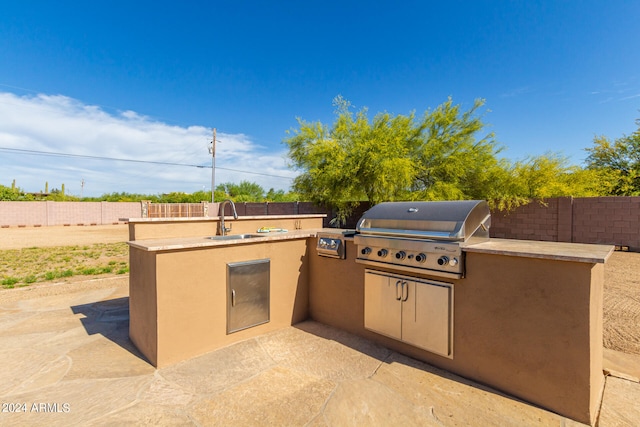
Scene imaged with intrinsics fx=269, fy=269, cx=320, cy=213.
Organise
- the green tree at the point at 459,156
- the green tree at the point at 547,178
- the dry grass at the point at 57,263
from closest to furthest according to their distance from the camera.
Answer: the dry grass at the point at 57,263, the green tree at the point at 547,178, the green tree at the point at 459,156

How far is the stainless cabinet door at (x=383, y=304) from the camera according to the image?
258 cm

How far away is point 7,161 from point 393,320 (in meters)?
33.4

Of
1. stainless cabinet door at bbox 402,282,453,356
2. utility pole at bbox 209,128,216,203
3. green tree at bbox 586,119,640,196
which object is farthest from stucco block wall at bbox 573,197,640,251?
utility pole at bbox 209,128,216,203

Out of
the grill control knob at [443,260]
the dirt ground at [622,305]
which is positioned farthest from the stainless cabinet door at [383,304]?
the dirt ground at [622,305]

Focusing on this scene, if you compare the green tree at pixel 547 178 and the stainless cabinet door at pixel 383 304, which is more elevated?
the green tree at pixel 547 178

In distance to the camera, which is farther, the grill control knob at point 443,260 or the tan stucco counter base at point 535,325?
the grill control knob at point 443,260

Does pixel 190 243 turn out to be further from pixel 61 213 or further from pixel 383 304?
pixel 61 213

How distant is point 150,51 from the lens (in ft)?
37.8

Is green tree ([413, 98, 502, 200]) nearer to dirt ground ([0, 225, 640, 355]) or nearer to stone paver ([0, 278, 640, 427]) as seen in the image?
dirt ground ([0, 225, 640, 355])

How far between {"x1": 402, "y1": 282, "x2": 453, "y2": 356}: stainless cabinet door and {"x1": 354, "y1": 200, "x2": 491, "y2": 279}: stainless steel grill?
0.56ft

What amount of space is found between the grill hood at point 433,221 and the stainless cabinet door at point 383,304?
1.53 ft

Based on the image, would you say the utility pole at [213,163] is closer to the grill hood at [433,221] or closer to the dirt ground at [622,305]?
the dirt ground at [622,305]

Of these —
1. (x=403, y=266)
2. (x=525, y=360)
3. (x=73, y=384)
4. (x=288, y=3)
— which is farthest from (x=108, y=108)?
(x=525, y=360)

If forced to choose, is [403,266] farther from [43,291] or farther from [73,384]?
[43,291]
